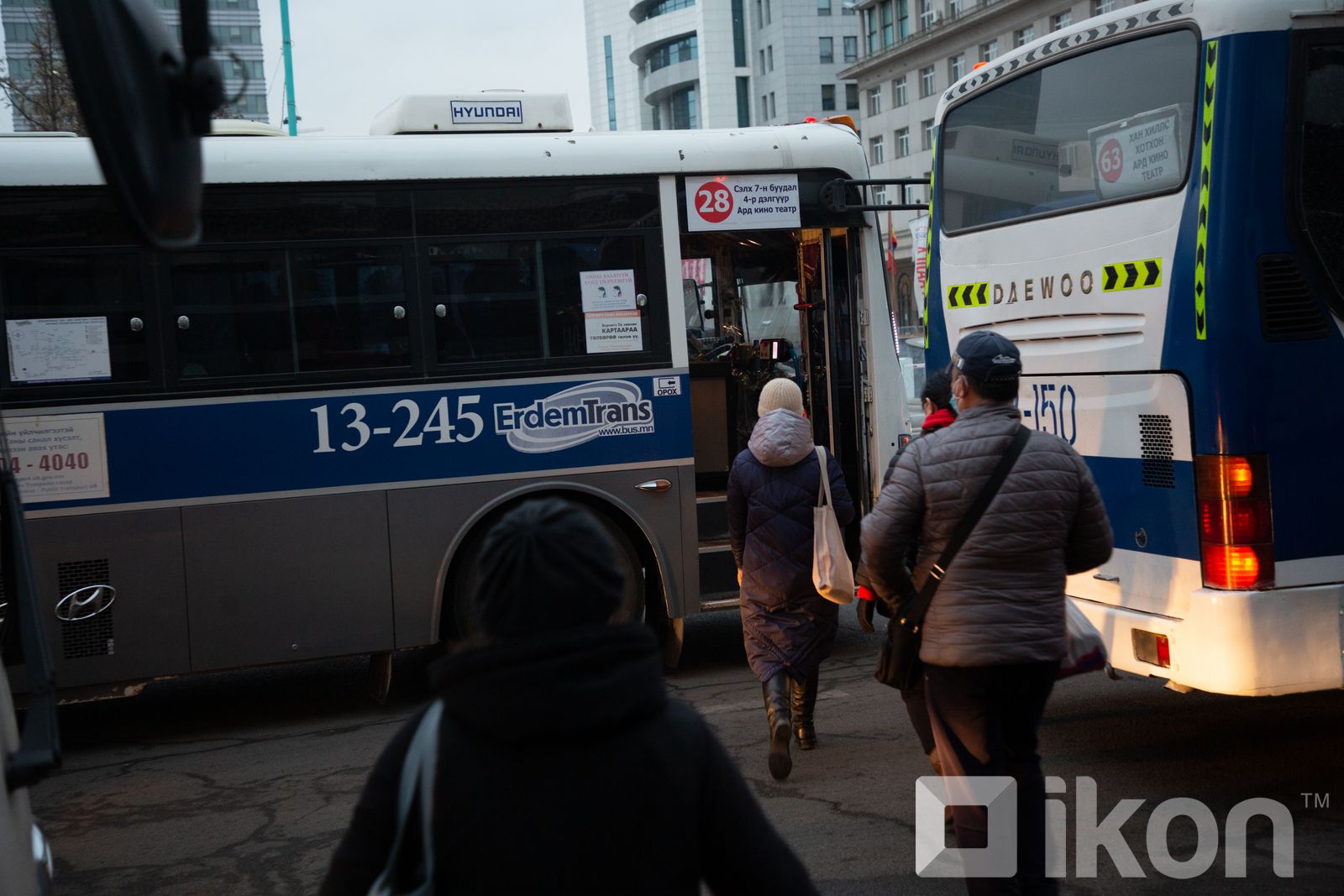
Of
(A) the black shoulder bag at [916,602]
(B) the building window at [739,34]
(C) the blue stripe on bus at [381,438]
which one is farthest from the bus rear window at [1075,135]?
(B) the building window at [739,34]

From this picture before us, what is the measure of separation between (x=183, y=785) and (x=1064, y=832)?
13.9ft

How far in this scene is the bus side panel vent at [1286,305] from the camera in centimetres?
475

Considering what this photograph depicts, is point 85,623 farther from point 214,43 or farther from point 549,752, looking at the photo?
point 549,752

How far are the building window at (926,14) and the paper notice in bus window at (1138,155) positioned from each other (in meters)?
60.8

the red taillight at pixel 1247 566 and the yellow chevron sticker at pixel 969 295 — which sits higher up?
the yellow chevron sticker at pixel 969 295

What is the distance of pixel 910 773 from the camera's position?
5770mm

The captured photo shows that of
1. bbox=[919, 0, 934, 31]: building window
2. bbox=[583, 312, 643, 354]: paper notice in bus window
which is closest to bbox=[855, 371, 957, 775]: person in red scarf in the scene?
bbox=[583, 312, 643, 354]: paper notice in bus window

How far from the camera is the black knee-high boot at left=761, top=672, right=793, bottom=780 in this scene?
5.74 m

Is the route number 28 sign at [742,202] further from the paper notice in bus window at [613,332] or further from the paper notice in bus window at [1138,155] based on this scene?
the paper notice in bus window at [1138,155]

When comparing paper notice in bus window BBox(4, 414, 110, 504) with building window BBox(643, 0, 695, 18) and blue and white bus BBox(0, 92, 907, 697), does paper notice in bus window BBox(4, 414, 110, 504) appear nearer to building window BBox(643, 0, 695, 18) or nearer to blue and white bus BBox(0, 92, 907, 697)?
blue and white bus BBox(0, 92, 907, 697)

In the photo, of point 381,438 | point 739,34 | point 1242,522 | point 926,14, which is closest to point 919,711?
point 1242,522

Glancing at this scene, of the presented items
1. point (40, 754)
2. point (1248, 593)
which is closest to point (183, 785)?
point (40, 754)

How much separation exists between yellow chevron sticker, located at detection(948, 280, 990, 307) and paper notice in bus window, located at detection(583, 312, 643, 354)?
2035 millimetres

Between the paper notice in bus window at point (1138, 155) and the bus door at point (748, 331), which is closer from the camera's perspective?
the paper notice in bus window at point (1138, 155)
